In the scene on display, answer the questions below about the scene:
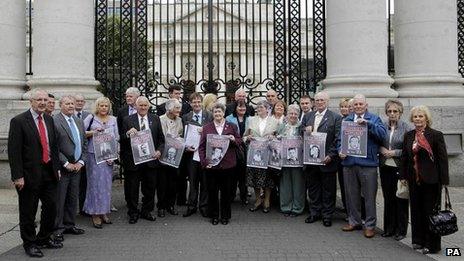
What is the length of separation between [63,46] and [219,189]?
472 cm

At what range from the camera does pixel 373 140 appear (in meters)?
7.04

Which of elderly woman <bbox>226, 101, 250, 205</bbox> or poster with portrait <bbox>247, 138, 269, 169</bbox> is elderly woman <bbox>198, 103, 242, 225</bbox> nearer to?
poster with portrait <bbox>247, 138, 269, 169</bbox>

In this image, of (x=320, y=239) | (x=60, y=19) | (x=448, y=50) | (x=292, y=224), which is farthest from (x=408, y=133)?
(x=60, y=19)

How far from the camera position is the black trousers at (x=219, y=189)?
7.89m

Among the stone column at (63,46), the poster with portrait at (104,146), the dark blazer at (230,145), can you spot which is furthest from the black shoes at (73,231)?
the stone column at (63,46)

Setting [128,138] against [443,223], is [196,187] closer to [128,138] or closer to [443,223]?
[128,138]

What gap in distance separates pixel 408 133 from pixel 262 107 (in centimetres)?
275

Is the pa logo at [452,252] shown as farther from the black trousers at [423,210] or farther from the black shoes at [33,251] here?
the black shoes at [33,251]

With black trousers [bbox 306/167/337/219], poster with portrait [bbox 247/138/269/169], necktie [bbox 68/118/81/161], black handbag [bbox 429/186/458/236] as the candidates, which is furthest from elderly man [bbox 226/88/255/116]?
black handbag [bbox 429/186/458/236]

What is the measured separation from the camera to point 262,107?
337 inches

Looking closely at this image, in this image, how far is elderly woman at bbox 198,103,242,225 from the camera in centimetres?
788

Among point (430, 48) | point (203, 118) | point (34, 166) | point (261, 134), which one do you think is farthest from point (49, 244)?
point (430, 48)

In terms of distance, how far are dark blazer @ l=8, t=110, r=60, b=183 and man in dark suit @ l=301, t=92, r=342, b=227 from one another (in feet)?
12.6

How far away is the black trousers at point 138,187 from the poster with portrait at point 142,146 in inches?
6.8
